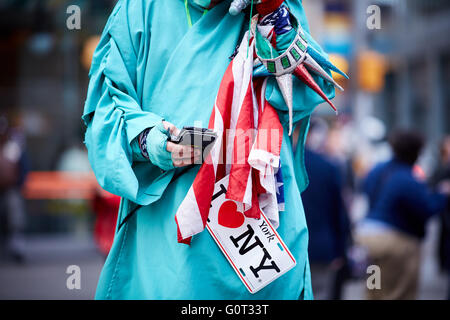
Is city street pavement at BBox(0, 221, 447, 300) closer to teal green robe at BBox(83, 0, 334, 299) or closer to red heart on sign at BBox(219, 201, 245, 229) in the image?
teal green robe at BBox(83, 0, 334, 299)

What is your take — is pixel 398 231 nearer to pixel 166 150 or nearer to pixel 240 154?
pixel 240 154

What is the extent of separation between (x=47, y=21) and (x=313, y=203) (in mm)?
8327

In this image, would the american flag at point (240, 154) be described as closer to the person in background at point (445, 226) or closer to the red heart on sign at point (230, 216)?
the red heart on sign at point (230, 216)

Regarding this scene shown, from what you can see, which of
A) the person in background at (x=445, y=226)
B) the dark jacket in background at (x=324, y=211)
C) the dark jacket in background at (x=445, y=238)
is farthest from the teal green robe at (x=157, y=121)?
the dark jacket in background at (x=445, y=238)

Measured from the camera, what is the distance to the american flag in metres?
1.86

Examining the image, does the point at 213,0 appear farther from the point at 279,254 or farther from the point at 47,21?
the point at 47,21

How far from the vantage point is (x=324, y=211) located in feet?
16.2

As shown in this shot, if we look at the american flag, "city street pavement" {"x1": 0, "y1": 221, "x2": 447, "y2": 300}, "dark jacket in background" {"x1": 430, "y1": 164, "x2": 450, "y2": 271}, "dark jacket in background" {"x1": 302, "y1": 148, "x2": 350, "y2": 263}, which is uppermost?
the american flag

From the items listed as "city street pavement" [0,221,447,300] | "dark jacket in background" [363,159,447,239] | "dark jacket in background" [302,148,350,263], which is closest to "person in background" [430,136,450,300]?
"city street pavement" [0,221,447,300]

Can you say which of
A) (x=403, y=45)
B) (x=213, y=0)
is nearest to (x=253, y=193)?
(x=213, y=0)

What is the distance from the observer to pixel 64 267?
28.5 ft

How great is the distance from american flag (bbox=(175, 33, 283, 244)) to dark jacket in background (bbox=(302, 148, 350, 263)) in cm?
294
